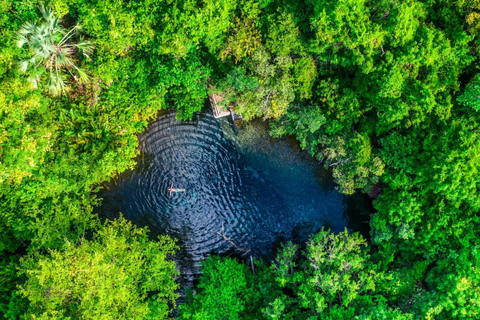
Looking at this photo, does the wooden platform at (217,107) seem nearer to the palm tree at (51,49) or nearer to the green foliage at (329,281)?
the palm tree at (51,49)

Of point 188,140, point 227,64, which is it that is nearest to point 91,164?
point 188,140

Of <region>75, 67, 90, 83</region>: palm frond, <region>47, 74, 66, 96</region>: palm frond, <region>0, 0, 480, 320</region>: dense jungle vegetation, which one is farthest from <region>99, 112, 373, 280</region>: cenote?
<region>47, 74, 66, 96</region>: palm frond

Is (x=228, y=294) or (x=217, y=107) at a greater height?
(x=217, y=107)

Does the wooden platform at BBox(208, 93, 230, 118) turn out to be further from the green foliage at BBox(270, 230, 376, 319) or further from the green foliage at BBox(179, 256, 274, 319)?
the green foliage at BBox(270, 230, 376, 319)

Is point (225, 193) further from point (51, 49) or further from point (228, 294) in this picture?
point (51, 49)

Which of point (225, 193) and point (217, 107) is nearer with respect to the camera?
point (217, 107)

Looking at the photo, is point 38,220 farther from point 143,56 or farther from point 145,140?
point 143,56

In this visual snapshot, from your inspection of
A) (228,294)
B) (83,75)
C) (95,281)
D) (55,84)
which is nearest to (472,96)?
(228,294)
